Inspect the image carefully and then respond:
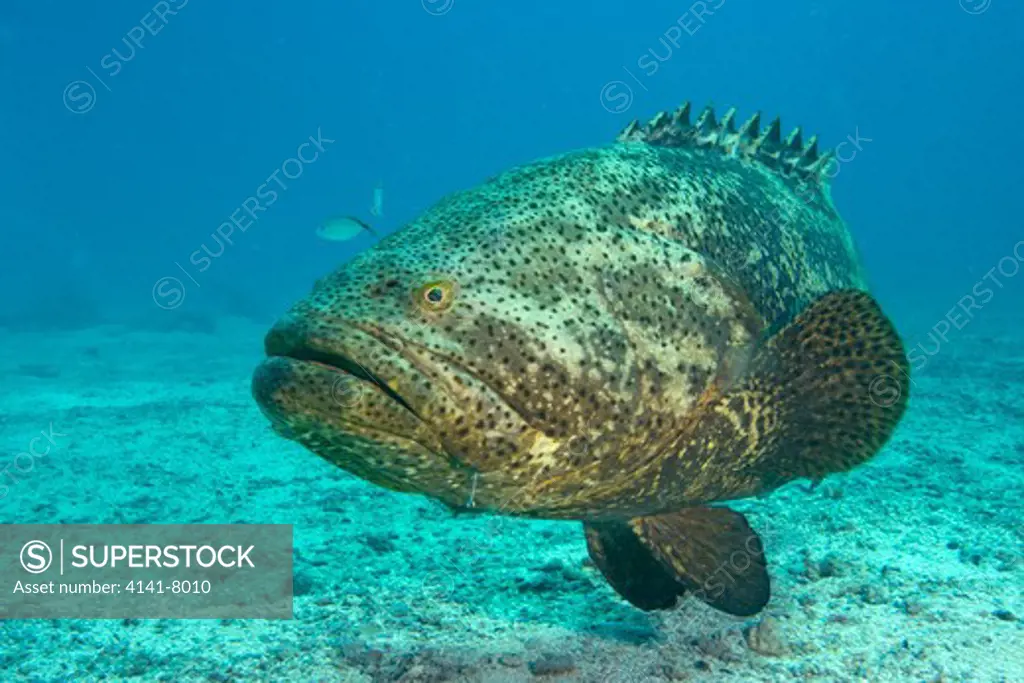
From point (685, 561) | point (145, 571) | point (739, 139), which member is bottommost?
point (685, 561)

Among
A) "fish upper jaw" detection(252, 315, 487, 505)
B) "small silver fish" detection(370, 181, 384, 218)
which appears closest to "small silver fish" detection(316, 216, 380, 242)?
"small silver fish" detection(370, 181, 384, 218)

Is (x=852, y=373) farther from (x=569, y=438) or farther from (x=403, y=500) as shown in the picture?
(x=403, y=500)

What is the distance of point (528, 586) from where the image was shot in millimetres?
5227

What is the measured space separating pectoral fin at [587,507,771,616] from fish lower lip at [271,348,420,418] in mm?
1899

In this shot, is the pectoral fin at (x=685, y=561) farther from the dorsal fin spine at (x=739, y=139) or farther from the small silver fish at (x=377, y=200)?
the small silver fish at (x=377, y=200)

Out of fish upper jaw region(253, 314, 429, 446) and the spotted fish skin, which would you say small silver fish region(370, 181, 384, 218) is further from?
fish upper jaw region(253, 314, 429, 446)

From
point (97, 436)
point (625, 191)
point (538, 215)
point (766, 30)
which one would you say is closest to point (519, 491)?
point (538, 215)

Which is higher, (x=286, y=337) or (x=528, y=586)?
(x=286, y=337)

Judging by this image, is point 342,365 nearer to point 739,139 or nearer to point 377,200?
point 739,139

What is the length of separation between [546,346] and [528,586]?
305 cm

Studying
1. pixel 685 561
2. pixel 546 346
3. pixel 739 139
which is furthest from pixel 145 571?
pixel 739 139

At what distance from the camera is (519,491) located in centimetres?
293

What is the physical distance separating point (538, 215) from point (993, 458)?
316 inches

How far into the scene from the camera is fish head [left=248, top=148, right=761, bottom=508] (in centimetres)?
255
